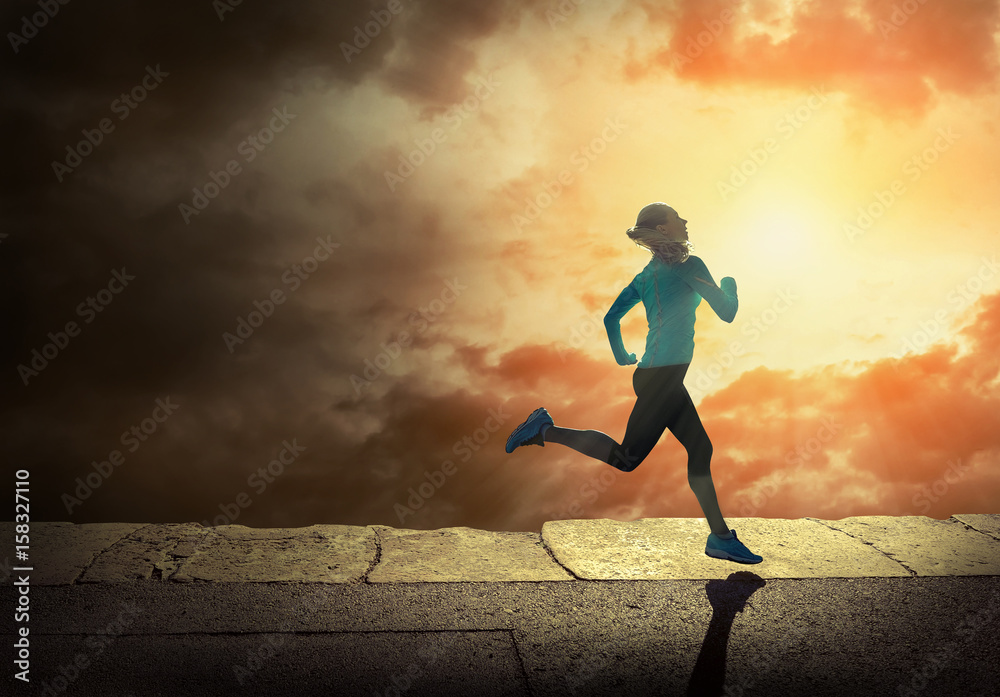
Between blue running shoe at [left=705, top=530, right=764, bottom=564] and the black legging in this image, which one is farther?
blue running shoe at [left=705, top=530, right=764, bottom=564]

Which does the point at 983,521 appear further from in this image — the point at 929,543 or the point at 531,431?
the point at 531,431

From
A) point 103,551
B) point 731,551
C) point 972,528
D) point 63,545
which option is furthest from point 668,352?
point 63,545

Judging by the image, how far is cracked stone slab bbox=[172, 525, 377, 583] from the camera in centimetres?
407

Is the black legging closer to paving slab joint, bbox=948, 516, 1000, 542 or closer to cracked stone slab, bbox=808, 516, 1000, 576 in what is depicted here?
cracked stone slab, bbox=808, 516, 1000, 576

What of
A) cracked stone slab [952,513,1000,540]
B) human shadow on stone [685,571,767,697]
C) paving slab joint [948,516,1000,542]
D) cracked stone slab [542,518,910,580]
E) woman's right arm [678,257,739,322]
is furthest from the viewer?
cracked stone slab [952,513,1000,540]

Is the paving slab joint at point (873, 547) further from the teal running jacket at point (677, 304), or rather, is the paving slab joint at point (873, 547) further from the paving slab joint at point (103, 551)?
the paving slab joint at point (103, 551)

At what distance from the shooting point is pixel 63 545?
4551 millimetres

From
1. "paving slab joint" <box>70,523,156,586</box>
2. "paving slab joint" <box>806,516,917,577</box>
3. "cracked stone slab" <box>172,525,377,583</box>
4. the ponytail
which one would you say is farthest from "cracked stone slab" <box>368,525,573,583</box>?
"paving slab joint" <box>806,516,917,577</box>

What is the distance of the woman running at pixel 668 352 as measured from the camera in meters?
4.05

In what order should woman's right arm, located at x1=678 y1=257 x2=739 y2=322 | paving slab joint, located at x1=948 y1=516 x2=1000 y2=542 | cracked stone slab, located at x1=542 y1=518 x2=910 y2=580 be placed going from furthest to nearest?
paving slab joint, located at x1=948 y1=516 x2=1000 y2=542
cracked stone slab, located at x1=542 y1=518 x2=910 y2=580
woman's right arm, located at x1=678 y1=257 x2=739 y2=322

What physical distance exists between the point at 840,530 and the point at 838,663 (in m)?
2.31

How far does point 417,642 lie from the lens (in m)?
3.22

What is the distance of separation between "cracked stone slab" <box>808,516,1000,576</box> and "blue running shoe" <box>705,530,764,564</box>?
40.3 inches

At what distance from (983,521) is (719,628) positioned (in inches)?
132
